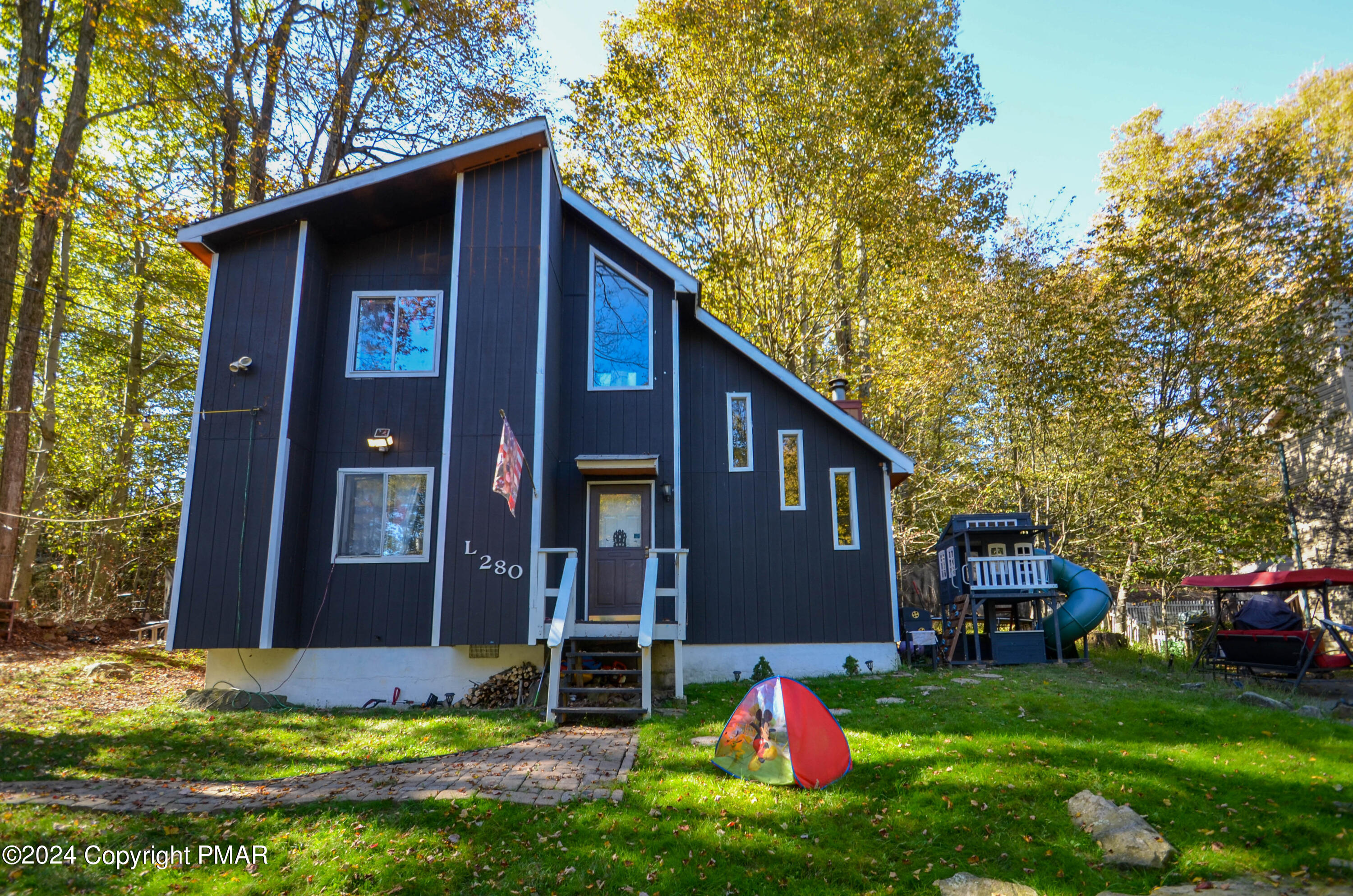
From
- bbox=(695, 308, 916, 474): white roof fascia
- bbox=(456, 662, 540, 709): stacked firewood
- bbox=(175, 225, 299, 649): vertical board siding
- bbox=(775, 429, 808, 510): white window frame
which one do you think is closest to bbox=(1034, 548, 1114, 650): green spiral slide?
bbox=(695, 308, 916, 474): white roof fascia

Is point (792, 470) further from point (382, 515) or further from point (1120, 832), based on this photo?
point (1120, 832)

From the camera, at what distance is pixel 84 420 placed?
17.8 meters

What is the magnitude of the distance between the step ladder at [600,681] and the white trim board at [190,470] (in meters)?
5.05

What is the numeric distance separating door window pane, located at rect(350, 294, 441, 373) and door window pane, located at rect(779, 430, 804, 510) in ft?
19.1

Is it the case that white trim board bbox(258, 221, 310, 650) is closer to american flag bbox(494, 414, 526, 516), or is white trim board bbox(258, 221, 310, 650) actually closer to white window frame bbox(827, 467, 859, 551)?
american flag bbox(494, 414, 526, 516)

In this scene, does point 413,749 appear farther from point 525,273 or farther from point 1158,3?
point 1158,3

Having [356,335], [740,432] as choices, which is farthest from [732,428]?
[356,335]

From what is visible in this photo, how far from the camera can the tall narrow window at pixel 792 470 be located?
484 inches

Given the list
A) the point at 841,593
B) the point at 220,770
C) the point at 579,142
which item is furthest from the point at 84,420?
the point at 841,593

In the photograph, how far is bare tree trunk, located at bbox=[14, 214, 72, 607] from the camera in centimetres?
1565

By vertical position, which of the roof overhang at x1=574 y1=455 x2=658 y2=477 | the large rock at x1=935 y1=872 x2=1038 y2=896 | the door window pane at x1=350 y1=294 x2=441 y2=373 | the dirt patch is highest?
the door window pane at x1=350 y1=294 x2=441 y2=373

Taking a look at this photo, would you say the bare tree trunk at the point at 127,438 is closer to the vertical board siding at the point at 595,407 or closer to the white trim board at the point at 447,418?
the white trim board at the point at 447,418

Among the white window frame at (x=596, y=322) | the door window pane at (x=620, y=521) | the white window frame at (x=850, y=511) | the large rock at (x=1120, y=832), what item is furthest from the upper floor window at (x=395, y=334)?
the large rock at (x=1120, y=832)

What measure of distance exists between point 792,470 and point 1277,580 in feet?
24.9
